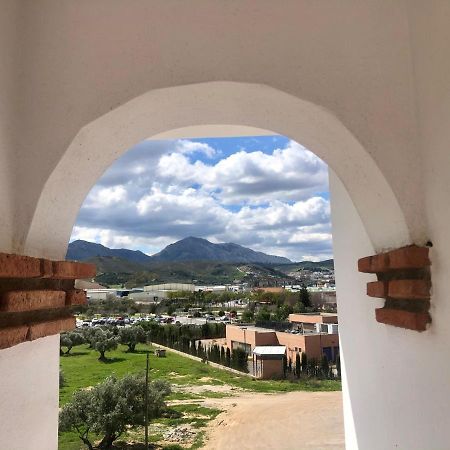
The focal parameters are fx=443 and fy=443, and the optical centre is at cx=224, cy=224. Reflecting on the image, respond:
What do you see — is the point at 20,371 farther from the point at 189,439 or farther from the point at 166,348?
the point at 166,348

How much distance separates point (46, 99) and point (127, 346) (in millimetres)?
15028

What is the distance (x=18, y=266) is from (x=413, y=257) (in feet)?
3.42

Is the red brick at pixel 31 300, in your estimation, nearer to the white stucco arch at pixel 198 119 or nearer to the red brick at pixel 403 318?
the white stucco arch at pixel 198 119

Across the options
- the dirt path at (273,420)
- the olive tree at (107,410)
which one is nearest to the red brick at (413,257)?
the dirt path at (273,420)

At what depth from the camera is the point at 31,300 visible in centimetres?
122

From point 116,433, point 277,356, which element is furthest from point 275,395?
point 116,433

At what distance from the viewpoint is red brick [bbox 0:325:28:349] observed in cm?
110

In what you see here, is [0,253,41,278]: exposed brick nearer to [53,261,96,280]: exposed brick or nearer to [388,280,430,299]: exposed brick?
[53,261,96,280]: exposed brick

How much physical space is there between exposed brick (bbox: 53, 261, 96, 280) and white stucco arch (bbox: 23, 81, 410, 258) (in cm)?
9

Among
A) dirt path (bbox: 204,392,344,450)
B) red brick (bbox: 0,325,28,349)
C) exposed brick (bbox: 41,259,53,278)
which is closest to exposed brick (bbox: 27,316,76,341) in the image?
red brick (bbox: 0,325,28,349)

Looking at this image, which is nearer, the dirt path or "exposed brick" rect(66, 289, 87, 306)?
"exposed brick" rect(66, 289, 87, 306)

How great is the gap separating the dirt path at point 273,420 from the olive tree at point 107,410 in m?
2.46

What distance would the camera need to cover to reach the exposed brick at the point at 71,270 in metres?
1.39

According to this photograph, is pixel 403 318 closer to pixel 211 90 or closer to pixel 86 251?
pixel 211 90
